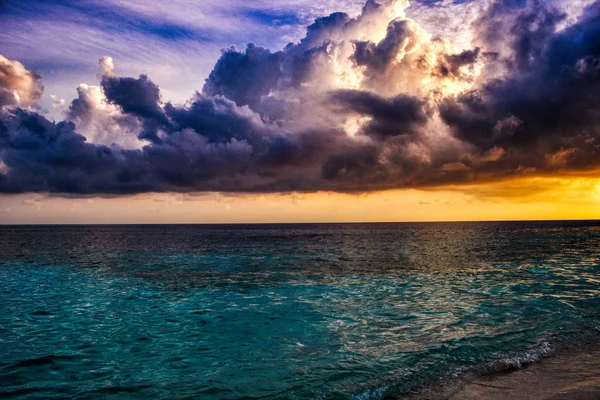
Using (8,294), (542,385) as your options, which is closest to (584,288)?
(542,385)

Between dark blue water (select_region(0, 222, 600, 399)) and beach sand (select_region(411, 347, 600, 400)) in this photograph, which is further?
dark blue water (select_region(0, 222, 600, 399))

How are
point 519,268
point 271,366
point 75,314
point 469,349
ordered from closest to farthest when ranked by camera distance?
1. point 271,366
2. point 469,349
3. point 75,314
4. point 519,268

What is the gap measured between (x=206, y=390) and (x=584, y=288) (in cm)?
2767

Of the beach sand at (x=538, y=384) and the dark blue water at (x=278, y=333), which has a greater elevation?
the beach sand at (x=538, y=384)

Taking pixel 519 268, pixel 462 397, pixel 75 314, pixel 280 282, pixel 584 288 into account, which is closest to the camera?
pixel 462 397

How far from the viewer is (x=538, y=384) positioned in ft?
35.6

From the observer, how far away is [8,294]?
29.1m

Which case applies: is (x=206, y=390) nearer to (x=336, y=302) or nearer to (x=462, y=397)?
(x=462, y=397)

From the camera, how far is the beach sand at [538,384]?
10070mm

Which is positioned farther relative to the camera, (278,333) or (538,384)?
(278,333)

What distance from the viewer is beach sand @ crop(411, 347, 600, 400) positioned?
10.1 metres

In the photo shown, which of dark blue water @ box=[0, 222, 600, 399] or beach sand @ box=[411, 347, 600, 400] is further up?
beach sand @ box=[411, 347, 600, 400]

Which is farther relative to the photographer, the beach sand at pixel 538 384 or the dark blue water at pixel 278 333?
the dark blue water at pixel 278 333

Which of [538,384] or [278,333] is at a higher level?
[538,384]
